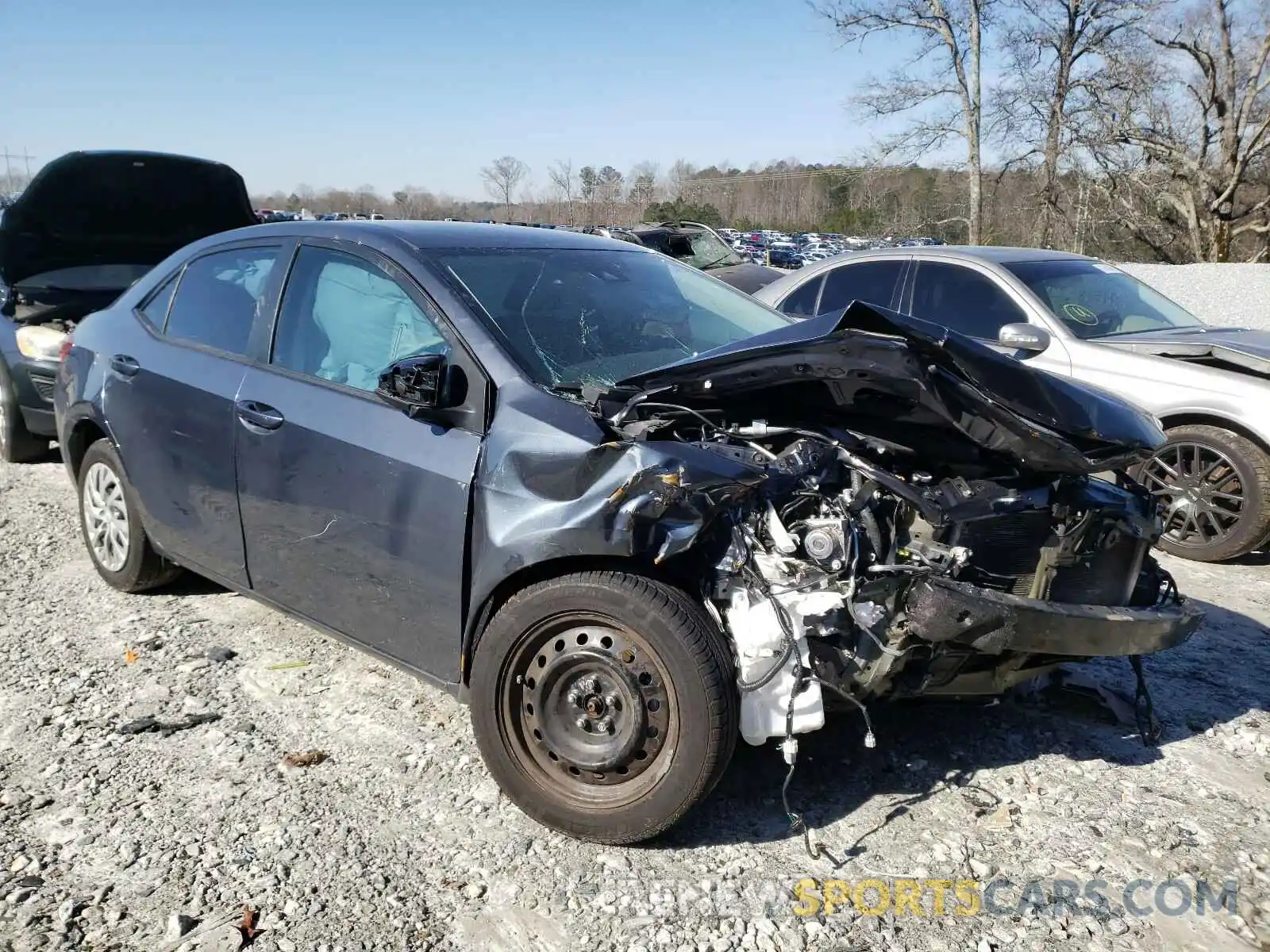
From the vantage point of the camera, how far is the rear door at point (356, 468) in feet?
10.2

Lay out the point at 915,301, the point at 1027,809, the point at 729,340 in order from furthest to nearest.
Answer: the point at 915,301 → the point at 729,340 → the point at 1027,809

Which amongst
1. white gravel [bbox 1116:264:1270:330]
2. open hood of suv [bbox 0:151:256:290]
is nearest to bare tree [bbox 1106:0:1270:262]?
white gravel [bbox 1116:264:1270:330]

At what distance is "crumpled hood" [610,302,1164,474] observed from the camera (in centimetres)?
278

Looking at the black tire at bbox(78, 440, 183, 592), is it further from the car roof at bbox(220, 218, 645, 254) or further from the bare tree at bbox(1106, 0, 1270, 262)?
the bare tree at bbox(1106, 0, 1270, 262)

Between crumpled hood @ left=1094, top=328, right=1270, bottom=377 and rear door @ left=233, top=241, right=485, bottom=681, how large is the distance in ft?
15.4

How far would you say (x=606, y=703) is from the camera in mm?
2846

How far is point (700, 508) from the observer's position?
2.72 m

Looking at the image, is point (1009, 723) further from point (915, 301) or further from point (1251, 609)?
point (915, 301)

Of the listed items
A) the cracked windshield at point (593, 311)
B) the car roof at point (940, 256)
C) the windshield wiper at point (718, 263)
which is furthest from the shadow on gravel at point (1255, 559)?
the windshield wiper at point (718, 263)

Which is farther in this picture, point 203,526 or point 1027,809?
point 203,526

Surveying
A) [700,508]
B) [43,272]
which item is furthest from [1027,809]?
[43,272]

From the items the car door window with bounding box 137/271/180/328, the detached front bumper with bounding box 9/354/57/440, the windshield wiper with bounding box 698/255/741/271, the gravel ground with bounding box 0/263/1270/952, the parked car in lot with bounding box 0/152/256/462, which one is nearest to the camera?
the gravel ground with bounding box 0/263/1270/952

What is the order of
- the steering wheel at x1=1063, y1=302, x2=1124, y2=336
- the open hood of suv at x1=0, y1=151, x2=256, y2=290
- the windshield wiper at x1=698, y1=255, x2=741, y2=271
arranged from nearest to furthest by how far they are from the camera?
the steering wheel at x1=1063, y1=302, x2=1124, y2=336 → the open hood of suv at x1=0, y1=151, x2=256, y2=290 → the windshield wiper at x1=698, y1=255, x2=741, y2=271

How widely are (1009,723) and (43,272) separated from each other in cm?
776
